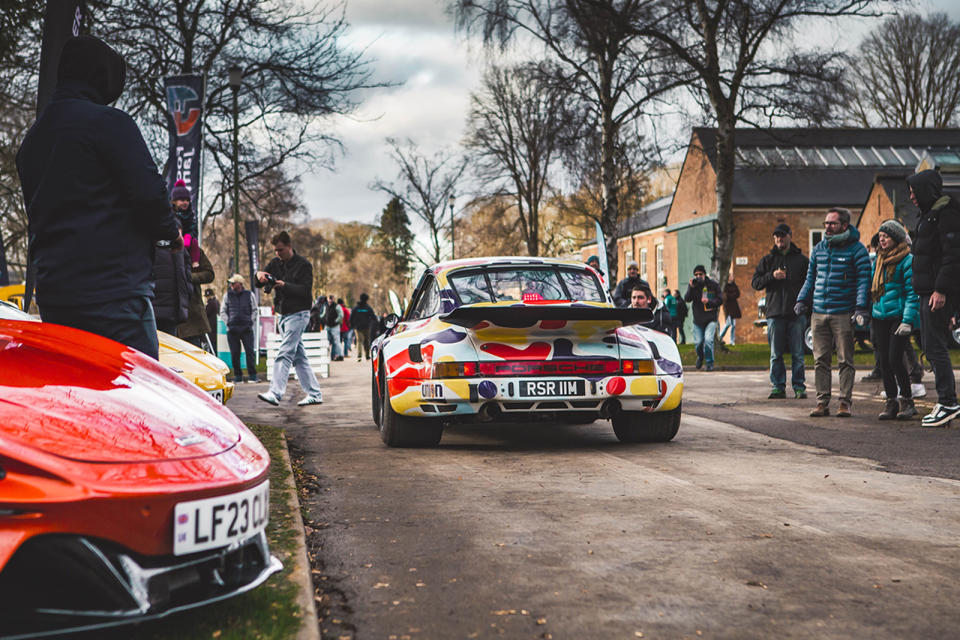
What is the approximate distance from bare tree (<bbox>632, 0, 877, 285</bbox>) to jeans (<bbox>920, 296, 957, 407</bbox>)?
14.6 m

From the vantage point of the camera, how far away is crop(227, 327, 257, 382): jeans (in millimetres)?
17266

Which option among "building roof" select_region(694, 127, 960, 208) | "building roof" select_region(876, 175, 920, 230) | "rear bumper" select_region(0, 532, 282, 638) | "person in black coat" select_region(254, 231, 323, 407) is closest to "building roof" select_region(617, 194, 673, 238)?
"building roof" select_region(694, 127, 960, 208)

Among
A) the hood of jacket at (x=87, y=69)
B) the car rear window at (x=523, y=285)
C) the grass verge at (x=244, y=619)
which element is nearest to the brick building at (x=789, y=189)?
the car rear window at (x=523, y=285)

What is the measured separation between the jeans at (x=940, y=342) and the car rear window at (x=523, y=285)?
2.92 m

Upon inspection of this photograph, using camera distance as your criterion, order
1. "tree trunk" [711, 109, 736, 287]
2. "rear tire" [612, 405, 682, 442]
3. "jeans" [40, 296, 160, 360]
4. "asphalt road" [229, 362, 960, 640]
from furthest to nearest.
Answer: "tree trunk" [711, 109, 736, 287]
"rear tire" [612, 405, 682, 442]
"jeans" [40, 296, 160, 360]
"asphalt road" [229, 362, 960, 640]

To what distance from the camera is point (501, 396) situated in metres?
7.18

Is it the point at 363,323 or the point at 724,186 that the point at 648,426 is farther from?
the point at 363,323

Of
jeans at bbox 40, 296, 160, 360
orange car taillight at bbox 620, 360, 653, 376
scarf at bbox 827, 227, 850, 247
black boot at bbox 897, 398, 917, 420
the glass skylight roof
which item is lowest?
black boot at bbox 897, 398, 917, 420

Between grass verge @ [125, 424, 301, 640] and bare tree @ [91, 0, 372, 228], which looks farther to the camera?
bare tree @ [91, 0, 372, 228]

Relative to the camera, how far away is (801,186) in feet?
137

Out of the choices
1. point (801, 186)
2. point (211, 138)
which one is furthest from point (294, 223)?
point (211, 138)

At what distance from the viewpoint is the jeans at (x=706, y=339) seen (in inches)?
741

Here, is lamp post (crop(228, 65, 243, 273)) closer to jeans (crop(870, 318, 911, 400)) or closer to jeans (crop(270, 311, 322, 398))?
jeans (crop(270, 311, 322, 398))

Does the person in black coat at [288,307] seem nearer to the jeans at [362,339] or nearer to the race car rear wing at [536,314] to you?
the race car rear wing at [536,314]
